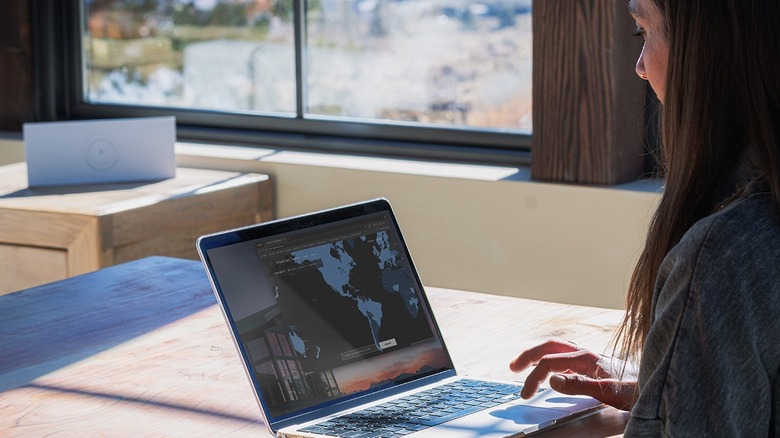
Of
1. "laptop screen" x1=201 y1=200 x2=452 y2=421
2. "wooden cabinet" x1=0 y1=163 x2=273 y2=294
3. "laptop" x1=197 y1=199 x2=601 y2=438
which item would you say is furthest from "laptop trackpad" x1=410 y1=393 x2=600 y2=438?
"wooden cabinet" x1=0 y1=163 x2=273 y2=294

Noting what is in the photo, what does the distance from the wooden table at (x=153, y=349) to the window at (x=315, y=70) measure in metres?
1.47

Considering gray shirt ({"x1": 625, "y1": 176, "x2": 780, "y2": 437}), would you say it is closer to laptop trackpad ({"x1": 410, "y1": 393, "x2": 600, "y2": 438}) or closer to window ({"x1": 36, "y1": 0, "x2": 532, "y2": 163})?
laptop trackpad ({"x1": 410, "y1": 393, "x2": 600, "y2": 438})

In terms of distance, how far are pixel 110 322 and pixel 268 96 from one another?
2101mm

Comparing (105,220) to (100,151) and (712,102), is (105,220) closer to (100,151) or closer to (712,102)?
(100,151)

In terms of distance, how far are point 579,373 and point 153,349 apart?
0.60 meters

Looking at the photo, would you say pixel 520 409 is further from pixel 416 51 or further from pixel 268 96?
pixel 268 96

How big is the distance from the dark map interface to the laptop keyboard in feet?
0.13

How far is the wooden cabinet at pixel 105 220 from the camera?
2.88 meters

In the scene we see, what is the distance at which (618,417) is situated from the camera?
4.21ft

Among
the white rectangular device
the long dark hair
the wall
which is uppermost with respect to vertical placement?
the long dark hair

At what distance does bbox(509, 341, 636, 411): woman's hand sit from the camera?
4.17 feet

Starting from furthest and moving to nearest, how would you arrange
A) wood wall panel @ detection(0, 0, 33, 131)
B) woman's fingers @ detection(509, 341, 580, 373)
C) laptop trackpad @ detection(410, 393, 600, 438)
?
wood wall panel @ detection(0, 0, 33, 131)
woman's fingers @ detection(509, 341, 580, 373)
laptop trackpad @ detection(410, 393, 600, 438)

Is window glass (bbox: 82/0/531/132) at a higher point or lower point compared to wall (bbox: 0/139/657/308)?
higher

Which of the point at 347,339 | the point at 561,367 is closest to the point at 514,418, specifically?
the point at 561,367
